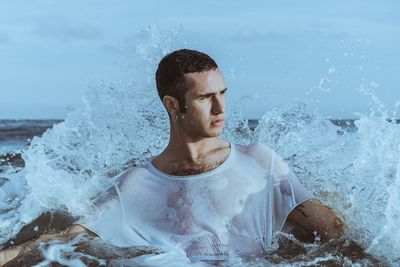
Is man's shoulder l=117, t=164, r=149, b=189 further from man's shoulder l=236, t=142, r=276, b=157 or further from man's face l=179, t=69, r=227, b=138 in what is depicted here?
man's shoulder l=236, t=142, r=276, b=157

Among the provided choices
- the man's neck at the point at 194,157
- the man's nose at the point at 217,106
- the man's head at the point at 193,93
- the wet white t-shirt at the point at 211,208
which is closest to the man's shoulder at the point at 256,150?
the wet white t-shirt at the point at 211,208

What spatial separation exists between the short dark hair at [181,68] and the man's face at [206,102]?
0.10ft

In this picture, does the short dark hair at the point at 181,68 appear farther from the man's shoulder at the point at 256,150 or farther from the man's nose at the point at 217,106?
the man's shoulder at the point at 256,150

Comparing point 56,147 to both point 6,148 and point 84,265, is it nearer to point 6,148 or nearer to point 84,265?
point 84,265

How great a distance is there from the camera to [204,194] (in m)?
4.24

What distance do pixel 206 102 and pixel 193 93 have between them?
0.09 metres

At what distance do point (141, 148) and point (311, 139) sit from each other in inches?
60.6

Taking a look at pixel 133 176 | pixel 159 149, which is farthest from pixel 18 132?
pixel 133 176

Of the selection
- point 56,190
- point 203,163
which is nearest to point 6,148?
point 56,190

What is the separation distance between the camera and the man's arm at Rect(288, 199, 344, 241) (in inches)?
166

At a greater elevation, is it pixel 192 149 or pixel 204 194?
pixel 192 149

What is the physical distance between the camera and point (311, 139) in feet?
18.5

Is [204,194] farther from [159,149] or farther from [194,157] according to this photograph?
[159,149]

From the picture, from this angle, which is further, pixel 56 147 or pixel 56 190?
pixel 56 147
